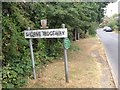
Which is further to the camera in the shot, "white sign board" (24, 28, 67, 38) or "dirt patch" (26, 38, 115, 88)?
"white sign board" (24, 28, 67, 38)

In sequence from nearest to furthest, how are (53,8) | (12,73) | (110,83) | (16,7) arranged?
(12,73) → (110,83) → (16,7) → (53,8)

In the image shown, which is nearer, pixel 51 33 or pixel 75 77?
pixel 51 33

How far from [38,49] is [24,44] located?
2.12m

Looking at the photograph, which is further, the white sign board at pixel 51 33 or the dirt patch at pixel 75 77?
the white sign board at pixel 51 33

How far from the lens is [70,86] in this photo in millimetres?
7684

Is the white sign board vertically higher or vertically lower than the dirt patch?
higher

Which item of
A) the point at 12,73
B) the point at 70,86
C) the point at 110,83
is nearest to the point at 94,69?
the point at 110,83

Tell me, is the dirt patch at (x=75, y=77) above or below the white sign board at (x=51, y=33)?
below

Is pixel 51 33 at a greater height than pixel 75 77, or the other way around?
pixel 51 33

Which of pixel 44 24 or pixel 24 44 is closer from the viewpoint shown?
pixel 44 24

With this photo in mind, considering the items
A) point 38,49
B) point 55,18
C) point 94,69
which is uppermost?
point 55,18

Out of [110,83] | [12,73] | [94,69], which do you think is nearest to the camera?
[12,73]

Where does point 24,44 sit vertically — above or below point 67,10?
below

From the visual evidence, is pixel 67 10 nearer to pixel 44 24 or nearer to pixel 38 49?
pixel 38 49
